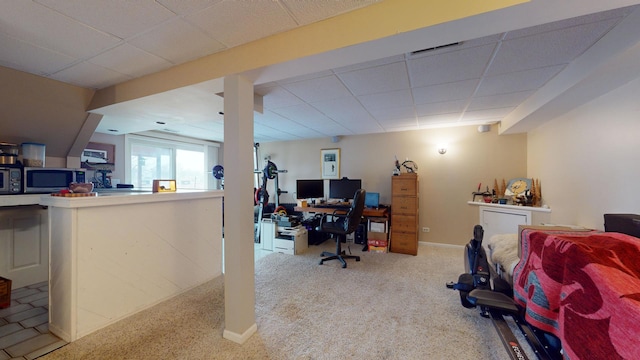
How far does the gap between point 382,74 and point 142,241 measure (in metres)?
2.82

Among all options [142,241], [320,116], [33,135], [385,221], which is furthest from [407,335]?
[33,135]

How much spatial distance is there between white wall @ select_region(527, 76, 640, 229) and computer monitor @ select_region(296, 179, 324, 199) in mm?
3488

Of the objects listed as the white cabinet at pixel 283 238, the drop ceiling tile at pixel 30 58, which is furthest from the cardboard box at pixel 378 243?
the drop ceiling tile at pixel 30 58

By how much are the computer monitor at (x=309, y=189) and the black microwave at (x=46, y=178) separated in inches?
121

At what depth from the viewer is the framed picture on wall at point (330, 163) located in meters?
4.95

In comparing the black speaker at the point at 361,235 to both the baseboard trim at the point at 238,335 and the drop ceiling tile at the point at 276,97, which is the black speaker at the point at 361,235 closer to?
the drop ceiling tile at the point at 276,97

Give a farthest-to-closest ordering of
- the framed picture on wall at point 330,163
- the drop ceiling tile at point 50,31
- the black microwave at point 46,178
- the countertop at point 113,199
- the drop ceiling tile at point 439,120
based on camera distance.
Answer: the framed picture on wall at point 330,163 < the drop ceiling tile at point 439,120 < the black microwave at point 46,178 < the countertop at point 113,199 < the drop ceiling tile at point 50,31

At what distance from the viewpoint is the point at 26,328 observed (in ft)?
6.26

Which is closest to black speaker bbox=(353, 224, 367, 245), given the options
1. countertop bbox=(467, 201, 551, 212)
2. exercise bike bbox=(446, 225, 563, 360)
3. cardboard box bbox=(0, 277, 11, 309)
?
Answer: countertop bbox=(467, 201, 551, 212)

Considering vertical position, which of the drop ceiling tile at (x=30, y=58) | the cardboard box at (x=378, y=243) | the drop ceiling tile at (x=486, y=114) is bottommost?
the cardboard box at (x=378, y=243)

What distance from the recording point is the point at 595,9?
1070mm

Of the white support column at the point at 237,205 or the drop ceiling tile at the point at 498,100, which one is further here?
the drop ceiling tile at the point at 498,100

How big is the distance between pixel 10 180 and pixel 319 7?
11.4 feet

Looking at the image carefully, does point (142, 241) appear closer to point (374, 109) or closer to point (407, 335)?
point (407, 335)
